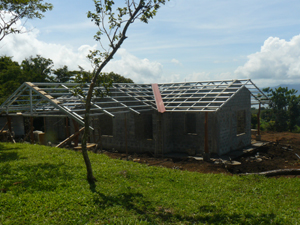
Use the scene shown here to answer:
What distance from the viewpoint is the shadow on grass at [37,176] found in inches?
321

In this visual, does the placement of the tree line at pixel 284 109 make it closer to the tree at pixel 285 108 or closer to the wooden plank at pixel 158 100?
the tree at pixel 285 108

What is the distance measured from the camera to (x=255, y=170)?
13.3 meters

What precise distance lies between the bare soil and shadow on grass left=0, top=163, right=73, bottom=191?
6072 mm

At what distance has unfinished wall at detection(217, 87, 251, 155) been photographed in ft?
57.7

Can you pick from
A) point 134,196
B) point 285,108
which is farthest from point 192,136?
point 285,108

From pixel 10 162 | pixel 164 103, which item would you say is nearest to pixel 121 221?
pixel 10 162

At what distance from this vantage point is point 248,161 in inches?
607

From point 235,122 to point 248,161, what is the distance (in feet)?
14.0

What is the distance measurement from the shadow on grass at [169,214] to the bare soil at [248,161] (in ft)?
20.8

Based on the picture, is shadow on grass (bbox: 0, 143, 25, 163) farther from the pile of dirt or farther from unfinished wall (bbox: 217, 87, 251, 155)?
unfinished wall (bbox: 217, 87, 251, 155)

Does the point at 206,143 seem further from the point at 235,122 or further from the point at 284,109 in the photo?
the point at 284,109

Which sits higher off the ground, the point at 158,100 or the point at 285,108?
the point at 158,100

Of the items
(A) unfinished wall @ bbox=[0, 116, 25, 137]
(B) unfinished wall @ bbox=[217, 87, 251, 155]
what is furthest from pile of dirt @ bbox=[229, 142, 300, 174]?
(A) unfinished wall @ bbox=[0, 116, 25, 137]

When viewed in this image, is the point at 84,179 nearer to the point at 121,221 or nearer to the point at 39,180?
the point at 39,180
